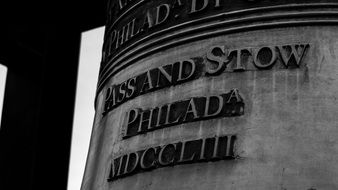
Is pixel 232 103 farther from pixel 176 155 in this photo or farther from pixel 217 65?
pixel 176 155

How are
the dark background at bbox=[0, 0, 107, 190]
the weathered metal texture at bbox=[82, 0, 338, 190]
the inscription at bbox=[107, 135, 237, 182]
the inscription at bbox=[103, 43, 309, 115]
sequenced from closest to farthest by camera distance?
the weathered metal texture at bbox=[82, 0, 338, 190]
the inscription at bbox=[107, 135, 237, 182]
the inscription at bbox=[103, 43, 309, 115]
the dark background at bbox=[0, 0, 107, 190]

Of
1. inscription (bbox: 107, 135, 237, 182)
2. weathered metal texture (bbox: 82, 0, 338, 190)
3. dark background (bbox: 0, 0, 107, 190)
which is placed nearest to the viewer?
weathered metal texture (bbox: 82, 0, 338, 190)

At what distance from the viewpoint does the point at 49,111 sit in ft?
37.4

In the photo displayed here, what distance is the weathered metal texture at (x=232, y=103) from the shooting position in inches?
214

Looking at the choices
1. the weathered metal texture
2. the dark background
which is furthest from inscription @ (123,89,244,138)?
the dark background

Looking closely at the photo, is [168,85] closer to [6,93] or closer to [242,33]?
[242,33]

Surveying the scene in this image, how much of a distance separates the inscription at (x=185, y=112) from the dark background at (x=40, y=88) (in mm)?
4928

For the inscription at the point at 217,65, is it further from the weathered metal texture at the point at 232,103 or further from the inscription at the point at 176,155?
the inscription at the point at 176,155

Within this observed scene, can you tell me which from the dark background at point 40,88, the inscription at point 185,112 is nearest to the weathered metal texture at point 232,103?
the inscription at point 185,112

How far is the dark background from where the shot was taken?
36.8 ft

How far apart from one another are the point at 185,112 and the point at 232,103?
434mm

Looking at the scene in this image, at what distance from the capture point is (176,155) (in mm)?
5875

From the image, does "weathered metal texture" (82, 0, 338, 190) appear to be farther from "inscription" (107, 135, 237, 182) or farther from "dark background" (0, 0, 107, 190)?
"dark background" (0, 0, 107, 190)

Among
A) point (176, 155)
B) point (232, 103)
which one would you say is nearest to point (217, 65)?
point (232, 103)
